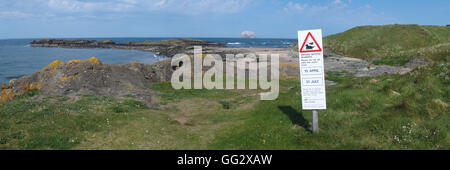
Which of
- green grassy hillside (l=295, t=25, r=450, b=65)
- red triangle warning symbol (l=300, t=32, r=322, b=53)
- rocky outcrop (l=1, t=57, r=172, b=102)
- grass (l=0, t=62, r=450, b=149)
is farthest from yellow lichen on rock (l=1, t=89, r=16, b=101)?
green grassy hillside (l=295, t=25, r=450, b=65)

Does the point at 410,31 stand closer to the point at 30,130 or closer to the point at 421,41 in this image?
the point at 421,41

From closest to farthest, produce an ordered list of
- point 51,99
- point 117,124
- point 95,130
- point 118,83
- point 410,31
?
point 95,130
point 117,124
point 51,99
point 118,83
point 410,31

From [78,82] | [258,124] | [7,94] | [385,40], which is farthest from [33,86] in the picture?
[385,40]

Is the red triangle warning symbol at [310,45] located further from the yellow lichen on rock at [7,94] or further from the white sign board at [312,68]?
the yellow lichen on rock at [7,94]

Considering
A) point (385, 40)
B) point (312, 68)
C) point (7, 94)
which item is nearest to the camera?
point (312, 68)

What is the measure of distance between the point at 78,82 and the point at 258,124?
15.5 m

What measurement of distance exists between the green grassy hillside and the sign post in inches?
2396

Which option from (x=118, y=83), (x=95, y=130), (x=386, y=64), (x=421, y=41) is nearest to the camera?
(x=95, y=130)

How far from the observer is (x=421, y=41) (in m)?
67.8

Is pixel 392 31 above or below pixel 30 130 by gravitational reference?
above

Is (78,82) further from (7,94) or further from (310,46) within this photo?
(310,46)

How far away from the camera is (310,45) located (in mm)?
8828
